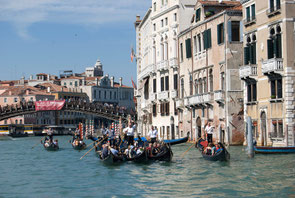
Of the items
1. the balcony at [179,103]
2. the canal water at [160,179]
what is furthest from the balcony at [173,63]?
the canal water at [160,179]

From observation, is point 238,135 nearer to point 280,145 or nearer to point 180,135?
point 280,145

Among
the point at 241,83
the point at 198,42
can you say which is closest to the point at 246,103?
the point at 241,83

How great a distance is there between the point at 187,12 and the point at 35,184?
19.2 metres

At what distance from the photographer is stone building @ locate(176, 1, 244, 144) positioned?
1037 inches

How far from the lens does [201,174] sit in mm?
16156

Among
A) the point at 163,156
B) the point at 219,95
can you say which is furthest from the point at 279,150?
the point at 219,95

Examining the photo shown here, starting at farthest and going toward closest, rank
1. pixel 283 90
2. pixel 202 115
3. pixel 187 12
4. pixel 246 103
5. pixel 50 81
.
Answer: pixel 50 81 → pixel 187 12 → pixel 202 115 → pixel 246 103 → pixel 283 90

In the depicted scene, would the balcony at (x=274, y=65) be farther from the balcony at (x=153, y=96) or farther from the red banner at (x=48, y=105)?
the red banner at (x=48, y=105)

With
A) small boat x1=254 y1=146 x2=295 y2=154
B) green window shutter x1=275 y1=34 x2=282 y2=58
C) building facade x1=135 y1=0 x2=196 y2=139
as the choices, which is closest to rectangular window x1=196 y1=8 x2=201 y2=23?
building facade x1=135 y1=0 x2=196 y2=139

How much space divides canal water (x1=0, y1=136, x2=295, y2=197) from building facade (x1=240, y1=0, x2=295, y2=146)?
2241 mm

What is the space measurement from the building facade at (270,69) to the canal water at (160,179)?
2.24 m

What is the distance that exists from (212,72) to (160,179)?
1311 cm

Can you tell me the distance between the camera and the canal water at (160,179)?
13.3 m

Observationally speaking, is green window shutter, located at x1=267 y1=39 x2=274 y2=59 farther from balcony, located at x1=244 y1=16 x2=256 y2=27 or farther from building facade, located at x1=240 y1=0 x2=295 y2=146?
balcony, located at x1=244 y1=16 x2=256 y2=27
